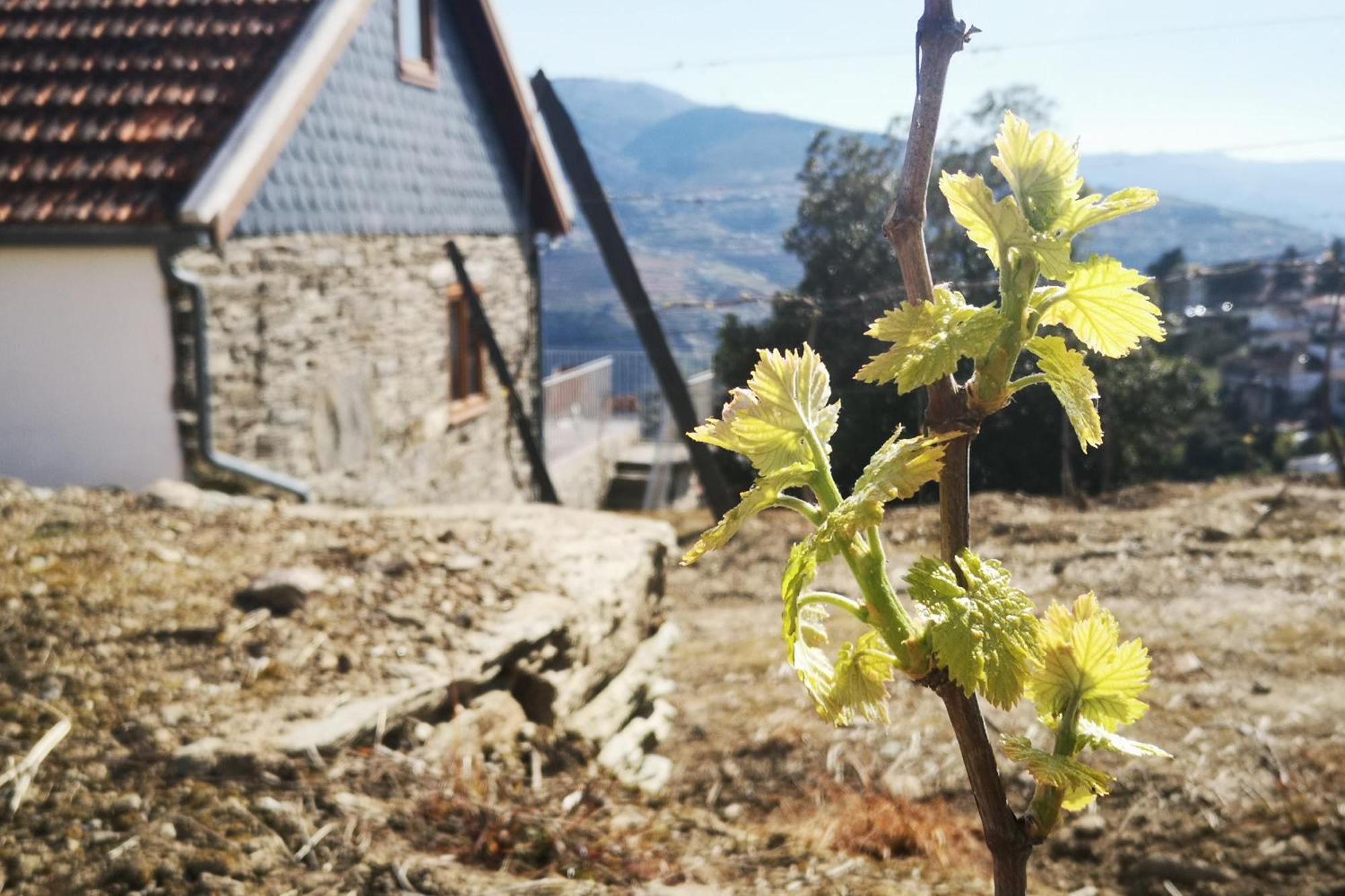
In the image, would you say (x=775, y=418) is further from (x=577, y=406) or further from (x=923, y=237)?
(x=577, y=406)

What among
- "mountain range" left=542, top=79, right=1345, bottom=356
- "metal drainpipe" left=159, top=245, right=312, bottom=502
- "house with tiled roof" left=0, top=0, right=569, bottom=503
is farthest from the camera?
"mountain range" left=542, top=79, right=1345, bottom=356

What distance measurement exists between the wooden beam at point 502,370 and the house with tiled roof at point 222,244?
1.29 ft

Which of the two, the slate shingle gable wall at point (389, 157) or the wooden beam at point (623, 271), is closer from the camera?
the slate shingle gable wall at point (389, 157)

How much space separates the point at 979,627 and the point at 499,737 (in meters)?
3.23

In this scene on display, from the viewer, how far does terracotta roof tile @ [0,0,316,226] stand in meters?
7.39

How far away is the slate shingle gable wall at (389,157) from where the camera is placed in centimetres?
873

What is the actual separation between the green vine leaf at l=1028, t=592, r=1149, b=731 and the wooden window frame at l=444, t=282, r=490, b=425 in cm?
1044

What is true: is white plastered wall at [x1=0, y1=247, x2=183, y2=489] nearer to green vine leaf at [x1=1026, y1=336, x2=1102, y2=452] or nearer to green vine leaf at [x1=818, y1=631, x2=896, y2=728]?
green vine leaf at [x1=818, y1=631, x2=896, y2=728]

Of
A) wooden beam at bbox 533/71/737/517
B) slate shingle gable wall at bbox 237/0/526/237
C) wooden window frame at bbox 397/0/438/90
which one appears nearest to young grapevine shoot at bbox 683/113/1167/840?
slate shingle gable wall at bbox 237/0/526/237

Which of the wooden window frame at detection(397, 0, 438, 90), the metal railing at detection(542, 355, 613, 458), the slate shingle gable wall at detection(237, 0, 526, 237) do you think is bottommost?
the metal railing at detection(542, 355, 613, 458)

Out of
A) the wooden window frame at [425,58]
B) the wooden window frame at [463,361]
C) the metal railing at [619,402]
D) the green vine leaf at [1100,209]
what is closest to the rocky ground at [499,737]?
the green vine leaf at [1100,209]

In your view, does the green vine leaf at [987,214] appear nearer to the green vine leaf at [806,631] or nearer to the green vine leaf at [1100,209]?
the green vine leaf at [1100,209]

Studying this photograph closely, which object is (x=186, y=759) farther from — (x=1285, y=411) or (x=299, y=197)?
(x=1285, y=411)

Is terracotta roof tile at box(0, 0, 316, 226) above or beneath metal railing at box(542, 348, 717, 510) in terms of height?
above
